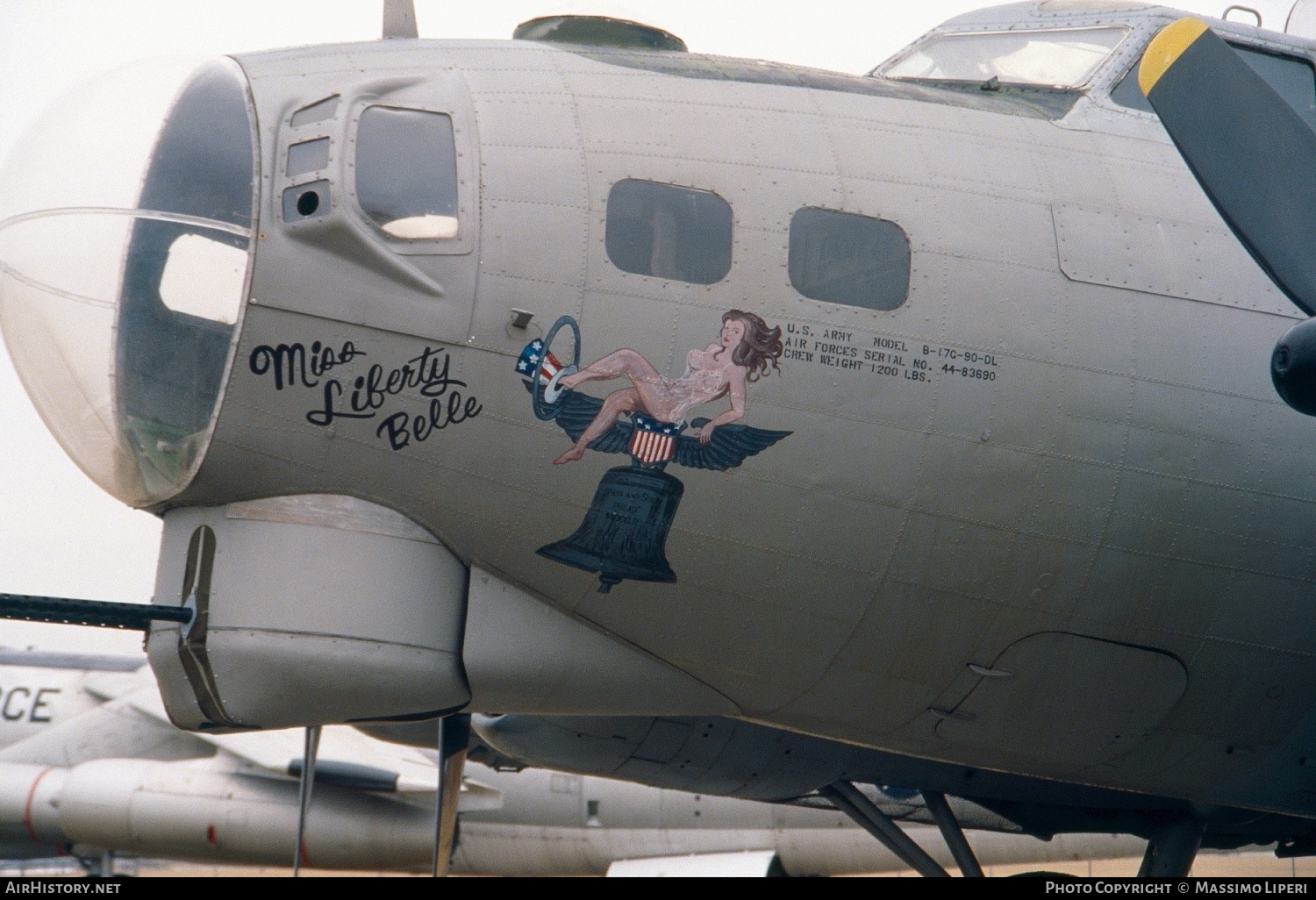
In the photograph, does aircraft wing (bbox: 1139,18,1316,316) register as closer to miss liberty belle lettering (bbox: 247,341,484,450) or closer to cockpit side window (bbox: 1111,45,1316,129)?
cockpit side window (bbox: 1111,45,1316,129)

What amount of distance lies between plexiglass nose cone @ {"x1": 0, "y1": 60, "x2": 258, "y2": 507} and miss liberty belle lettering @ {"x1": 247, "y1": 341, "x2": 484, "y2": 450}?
24cm

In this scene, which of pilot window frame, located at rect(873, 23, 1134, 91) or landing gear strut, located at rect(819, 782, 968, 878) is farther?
landing gear strut, located at rect(819, 782, 968, 878)

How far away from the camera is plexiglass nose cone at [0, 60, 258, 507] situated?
5867 mm

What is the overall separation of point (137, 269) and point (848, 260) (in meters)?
3.27

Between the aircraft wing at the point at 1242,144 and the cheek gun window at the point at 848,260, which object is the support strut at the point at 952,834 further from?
the aircraft wing at the point at 1242,144

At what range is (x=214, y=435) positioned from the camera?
591 centimetres

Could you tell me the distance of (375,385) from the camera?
597 centimetres

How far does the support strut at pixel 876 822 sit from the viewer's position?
9.22 m

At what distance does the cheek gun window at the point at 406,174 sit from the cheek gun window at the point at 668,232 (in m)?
0.76

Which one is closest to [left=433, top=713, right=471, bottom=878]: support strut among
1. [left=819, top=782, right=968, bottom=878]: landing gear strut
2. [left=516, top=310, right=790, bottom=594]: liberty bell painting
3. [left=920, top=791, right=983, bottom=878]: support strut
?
[left=819, top=782, right=968, bottom=878]: landing gear strut

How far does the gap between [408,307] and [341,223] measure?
46 centimetres

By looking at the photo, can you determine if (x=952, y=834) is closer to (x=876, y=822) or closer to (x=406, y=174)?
(x=876, y=822)

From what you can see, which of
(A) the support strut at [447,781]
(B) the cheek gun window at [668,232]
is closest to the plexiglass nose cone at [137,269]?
(B) the cheek gun window at [668,232]
